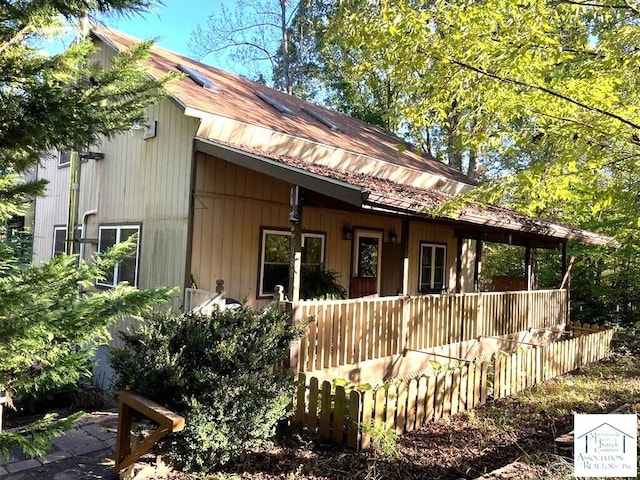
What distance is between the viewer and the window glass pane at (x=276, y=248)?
8.52m

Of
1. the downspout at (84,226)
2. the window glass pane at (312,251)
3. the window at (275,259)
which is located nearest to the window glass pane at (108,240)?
the downspout at (84,226)

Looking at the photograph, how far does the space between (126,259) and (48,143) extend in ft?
24.6

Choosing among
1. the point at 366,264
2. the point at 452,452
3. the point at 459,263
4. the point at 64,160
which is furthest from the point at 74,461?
the point at 459,263

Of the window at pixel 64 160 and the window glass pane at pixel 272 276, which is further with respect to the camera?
the window at pixel 64 160

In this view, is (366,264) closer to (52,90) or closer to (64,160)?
(64,160)

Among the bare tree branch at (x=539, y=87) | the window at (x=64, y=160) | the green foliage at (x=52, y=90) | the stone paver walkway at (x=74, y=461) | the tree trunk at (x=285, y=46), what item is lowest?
the stone paver walkway at (x=74, y=461)

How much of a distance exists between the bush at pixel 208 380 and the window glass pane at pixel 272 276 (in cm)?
365

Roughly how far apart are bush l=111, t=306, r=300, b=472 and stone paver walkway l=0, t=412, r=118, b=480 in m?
0.85

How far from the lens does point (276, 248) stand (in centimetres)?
868

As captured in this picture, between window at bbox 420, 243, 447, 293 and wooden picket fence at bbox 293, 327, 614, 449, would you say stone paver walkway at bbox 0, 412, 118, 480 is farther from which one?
window at bbox 420, 243, 447, 293

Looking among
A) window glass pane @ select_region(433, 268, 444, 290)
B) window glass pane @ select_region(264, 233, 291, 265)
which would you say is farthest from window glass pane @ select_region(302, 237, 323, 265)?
window glass pane @ select_region(433, 268, 444, 290)

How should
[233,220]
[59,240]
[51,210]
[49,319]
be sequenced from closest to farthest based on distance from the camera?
1. [49,319]
2. [233,220]
3. [59,240]
4. [51,210]

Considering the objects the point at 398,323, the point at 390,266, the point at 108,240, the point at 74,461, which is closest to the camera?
the point at 74,461

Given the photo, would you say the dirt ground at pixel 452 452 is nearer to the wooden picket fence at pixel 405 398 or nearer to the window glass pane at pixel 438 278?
the wooden picket fence at pixel 405 398
